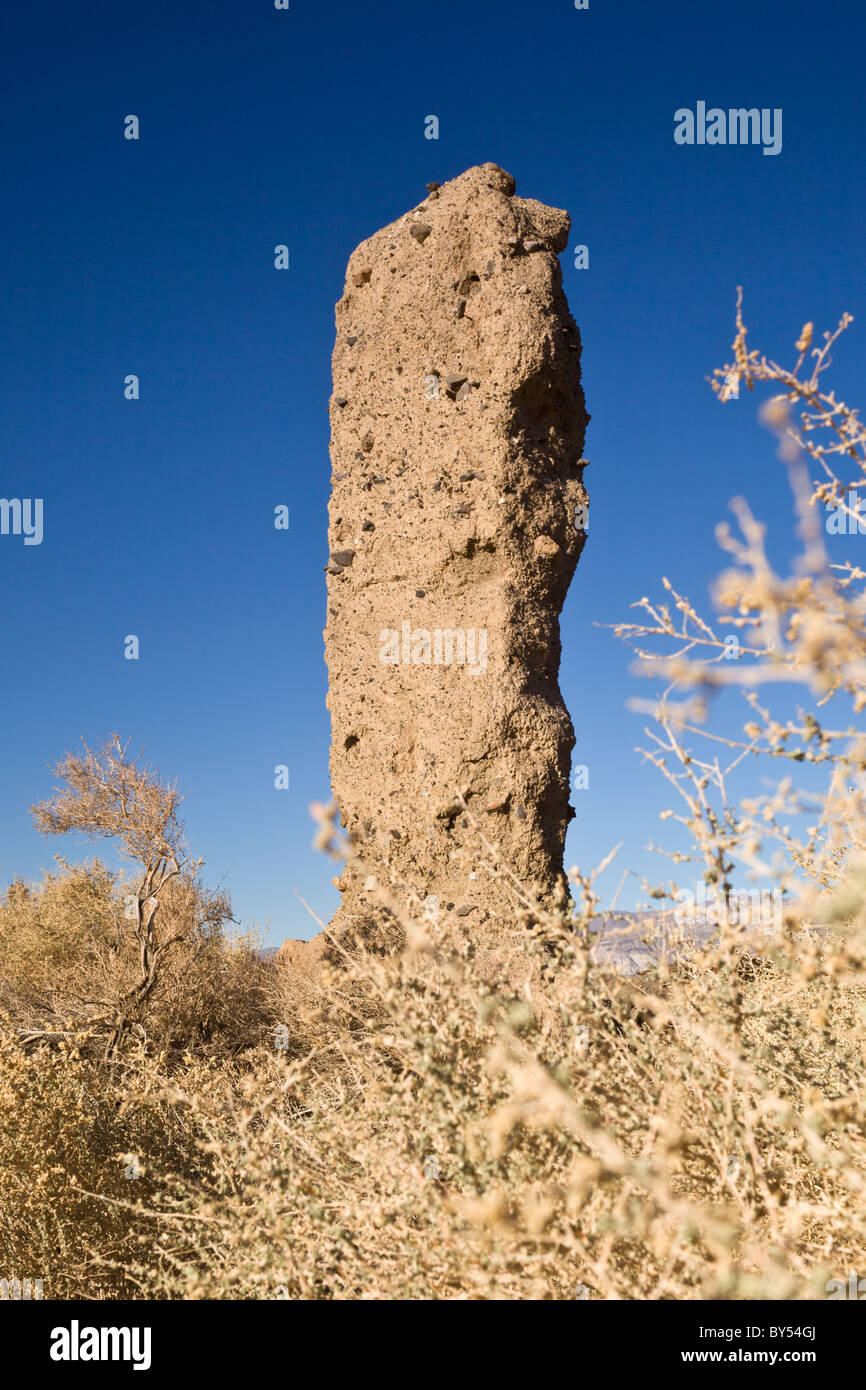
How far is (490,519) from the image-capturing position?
4.96 m

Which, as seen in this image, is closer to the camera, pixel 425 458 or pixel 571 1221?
pixel 571 1221

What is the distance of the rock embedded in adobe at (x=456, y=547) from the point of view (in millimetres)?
4730

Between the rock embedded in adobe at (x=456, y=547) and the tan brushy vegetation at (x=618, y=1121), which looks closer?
the tan brushy vegetation at (x=618, y=1121)

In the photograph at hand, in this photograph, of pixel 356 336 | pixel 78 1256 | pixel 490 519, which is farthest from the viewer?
pixel 356 336

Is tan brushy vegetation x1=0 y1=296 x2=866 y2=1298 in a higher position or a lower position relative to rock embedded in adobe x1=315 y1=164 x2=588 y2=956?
lower

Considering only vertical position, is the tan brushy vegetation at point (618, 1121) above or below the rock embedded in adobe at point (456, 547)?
below

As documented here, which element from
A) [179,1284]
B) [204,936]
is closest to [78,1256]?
[179,1284]

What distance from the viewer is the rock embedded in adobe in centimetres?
473

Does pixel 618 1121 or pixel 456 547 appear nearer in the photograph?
pixel 618 1121

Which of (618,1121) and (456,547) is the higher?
(456,547)

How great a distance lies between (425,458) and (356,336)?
1174 millimetres

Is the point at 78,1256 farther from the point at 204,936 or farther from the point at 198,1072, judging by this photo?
the point at 204,936

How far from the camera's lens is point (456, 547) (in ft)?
16.5

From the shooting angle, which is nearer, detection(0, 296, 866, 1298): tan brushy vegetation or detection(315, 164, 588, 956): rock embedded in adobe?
detection(0, 296, 866, 1298): tan brushy vegetation
